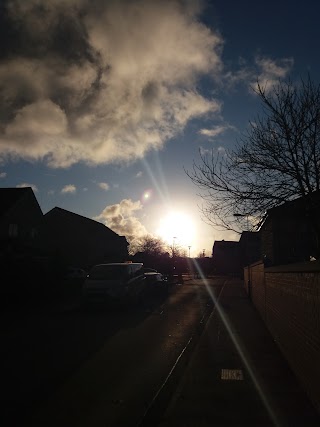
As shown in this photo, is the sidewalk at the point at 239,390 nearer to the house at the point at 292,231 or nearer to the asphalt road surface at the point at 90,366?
the asphalt road surface at the point at 90,366

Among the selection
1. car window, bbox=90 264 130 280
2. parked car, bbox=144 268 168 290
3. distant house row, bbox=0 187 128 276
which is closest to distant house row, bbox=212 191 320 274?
car window, bbox=90 264 130 280

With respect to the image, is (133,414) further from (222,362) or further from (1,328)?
(1,328)

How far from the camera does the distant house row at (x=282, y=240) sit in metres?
14.0

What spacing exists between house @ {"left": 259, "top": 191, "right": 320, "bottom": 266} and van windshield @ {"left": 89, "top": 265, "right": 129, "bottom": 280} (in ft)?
18.9

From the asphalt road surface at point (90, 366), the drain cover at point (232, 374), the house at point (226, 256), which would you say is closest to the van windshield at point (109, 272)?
the asphalt road surface at point (90, 366)

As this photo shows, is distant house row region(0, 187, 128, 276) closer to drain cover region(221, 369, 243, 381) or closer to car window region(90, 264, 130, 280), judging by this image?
car window region(90, 264, 130, 280)

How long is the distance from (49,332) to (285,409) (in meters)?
7.15

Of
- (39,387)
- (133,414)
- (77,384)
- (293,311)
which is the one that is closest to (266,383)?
(293,311)

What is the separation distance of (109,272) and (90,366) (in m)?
10.0

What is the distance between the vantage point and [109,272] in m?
17.1

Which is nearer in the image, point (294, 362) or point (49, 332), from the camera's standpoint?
point (294, 362)

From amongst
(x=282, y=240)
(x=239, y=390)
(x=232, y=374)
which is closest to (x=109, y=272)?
(x=232, y=374)

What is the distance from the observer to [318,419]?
Answer: 15.0 ft

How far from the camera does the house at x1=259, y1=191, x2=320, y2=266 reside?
13.5 metres
